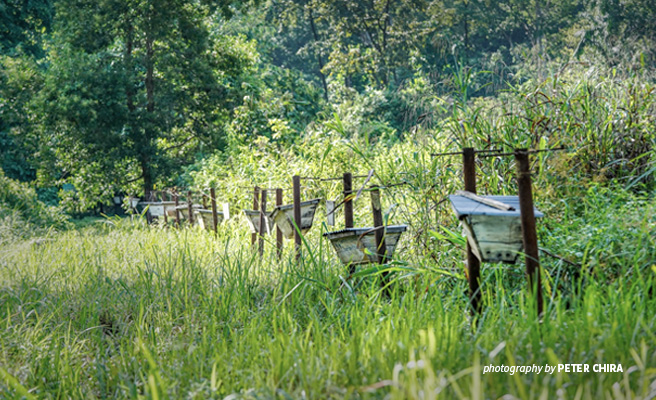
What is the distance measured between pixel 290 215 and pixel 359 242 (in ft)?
4.52

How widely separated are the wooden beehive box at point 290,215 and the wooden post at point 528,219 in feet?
8.38

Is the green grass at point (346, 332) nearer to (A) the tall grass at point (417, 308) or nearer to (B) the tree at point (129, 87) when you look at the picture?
(A) the tall grass at point (417, 308)

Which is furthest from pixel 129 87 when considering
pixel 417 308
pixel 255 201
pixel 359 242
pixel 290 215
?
pixel 417 308

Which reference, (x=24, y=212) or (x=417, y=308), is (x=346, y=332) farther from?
(x=24, y=212)

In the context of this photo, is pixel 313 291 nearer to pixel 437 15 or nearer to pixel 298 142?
pixel 298 142

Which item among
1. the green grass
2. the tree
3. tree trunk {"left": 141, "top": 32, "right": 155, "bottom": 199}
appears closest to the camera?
the green grass

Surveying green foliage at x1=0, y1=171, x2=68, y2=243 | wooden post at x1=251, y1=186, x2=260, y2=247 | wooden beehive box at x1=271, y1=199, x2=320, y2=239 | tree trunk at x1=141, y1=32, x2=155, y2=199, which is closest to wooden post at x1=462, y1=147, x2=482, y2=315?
wooden beehive box at x1=271, y1=199, x2=320, y2=239

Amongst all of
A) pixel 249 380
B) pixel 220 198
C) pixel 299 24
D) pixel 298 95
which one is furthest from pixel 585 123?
pixel 299 24

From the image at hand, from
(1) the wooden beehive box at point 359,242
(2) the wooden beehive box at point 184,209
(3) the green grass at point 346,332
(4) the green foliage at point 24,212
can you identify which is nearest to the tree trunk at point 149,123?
(4) the green foliage at point 24,212

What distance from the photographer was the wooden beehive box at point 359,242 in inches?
134

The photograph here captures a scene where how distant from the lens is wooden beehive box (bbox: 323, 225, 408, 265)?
134 inches

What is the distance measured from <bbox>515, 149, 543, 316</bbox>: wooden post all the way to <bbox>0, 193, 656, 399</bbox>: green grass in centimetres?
15

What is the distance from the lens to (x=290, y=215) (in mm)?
4703

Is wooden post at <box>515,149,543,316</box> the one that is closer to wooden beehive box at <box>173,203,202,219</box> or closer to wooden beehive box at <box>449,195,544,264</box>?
wooden beehive box at <box>449,195,544,264</box>
